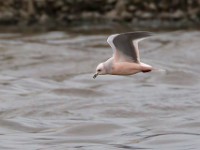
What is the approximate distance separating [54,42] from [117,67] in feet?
31.8

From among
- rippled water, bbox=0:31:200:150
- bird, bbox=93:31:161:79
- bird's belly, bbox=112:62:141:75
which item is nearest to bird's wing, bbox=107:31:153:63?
bird, bbox=93:31:161:79

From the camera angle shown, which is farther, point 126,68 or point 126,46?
point 126,46

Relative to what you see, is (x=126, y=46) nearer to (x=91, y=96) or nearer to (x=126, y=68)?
(x=126, y=68)

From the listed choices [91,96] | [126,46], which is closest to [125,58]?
[126,46]

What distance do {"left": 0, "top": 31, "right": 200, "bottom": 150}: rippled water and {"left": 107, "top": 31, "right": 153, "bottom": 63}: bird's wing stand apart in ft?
4.25

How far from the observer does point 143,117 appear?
15.5 m

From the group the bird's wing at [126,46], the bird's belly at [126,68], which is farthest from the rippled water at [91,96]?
the bird's wing at [126,46]

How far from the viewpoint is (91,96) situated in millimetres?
17812

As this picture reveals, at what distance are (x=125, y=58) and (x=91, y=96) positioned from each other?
5488mm

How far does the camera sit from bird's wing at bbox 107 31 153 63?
39.6 ft

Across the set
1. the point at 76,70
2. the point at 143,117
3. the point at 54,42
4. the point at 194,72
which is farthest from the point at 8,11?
the point at 143,117

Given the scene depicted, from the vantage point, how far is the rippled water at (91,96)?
13508mm

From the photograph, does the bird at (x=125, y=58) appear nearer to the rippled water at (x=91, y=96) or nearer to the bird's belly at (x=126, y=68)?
the bird's belly at (x=126, y=68)

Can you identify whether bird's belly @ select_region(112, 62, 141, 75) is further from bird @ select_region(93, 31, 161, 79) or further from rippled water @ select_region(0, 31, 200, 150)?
rippled water @ select_region(0, 31, 200, 150)
